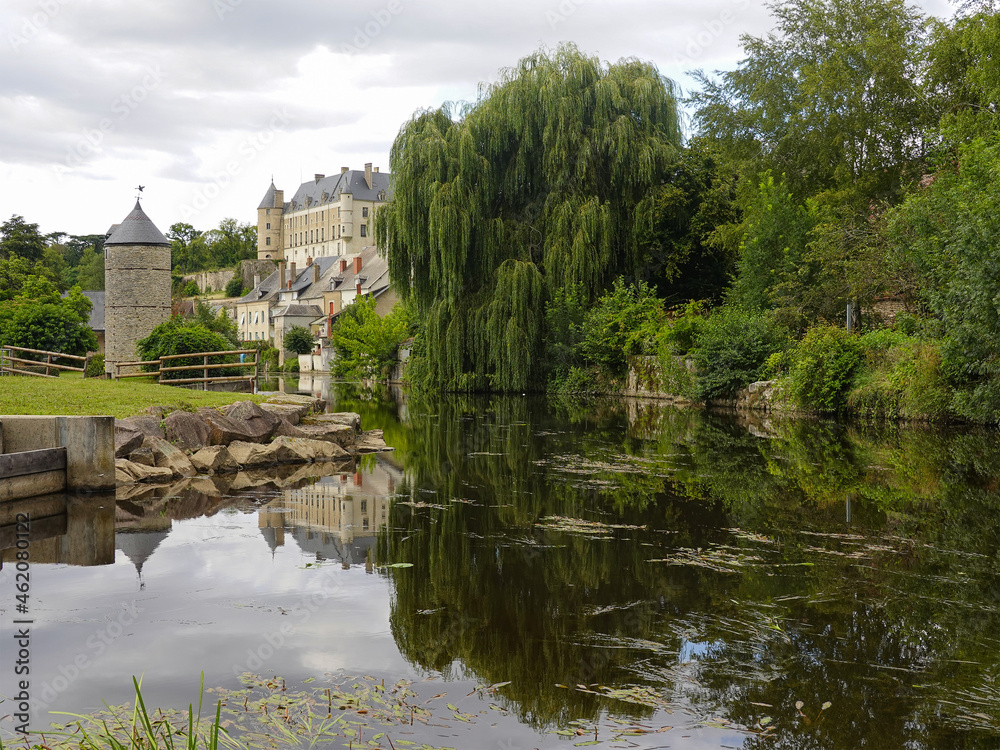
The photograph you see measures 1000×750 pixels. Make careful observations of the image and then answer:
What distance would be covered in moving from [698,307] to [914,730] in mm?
25581

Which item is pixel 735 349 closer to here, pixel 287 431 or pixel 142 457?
pixel 287 431

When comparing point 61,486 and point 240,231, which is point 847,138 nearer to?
point 61,486

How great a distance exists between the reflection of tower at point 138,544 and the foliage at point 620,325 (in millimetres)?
21859

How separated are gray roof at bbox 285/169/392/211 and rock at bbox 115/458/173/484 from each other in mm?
94738

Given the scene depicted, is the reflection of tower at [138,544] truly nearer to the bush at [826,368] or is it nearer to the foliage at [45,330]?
the bush at [826,368]

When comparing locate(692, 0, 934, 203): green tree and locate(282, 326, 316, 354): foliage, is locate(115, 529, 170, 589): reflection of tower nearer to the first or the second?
locate(692, 0, 934, 203): green tree

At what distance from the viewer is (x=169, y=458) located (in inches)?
480

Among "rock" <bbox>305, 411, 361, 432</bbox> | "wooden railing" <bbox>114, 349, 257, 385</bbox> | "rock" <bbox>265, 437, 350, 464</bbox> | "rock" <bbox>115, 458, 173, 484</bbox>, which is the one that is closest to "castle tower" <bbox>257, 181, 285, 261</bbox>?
"wooden railing" <bbox>114, 349, 257, 385</bbox>

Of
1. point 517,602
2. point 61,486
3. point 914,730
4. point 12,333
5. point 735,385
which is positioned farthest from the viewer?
point 12,333

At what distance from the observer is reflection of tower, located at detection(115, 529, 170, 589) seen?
742cm

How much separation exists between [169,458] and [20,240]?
6041cm

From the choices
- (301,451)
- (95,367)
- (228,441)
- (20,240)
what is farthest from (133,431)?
(20,240)

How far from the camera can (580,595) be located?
623cm

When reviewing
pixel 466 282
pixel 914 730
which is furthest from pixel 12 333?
pixel 914 730
